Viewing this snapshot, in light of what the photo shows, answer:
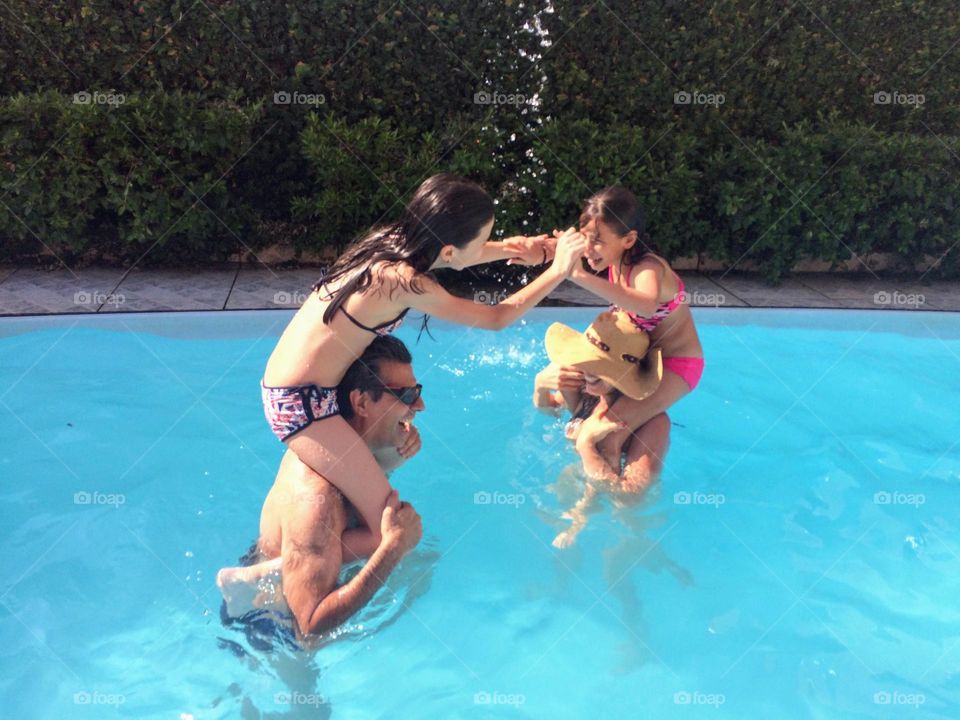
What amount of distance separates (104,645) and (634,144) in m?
5.98

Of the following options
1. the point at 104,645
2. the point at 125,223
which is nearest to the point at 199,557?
the point at 104,645

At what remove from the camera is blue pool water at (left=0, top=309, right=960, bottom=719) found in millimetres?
4438

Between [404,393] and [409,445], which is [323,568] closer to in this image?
[409,445]

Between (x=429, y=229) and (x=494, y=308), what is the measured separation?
1.39 ft

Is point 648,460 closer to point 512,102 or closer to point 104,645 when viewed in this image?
point 104,645

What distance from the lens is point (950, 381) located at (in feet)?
23.9

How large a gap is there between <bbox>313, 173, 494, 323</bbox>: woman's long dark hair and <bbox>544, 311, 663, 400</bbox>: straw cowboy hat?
1.30 metres

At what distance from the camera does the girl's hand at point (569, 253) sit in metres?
3.87

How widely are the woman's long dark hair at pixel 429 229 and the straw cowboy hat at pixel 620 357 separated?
4.27ft

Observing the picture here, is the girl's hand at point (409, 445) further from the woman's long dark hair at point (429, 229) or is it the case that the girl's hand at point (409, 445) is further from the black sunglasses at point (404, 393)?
the woman's long dark hair at point (429, 229)

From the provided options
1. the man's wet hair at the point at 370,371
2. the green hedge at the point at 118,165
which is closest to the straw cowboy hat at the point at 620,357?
the man's wet hair at the point at 370,371

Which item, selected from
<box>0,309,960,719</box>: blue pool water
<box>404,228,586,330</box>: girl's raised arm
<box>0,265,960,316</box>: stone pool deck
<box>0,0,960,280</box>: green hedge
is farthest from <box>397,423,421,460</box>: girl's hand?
<box>0,0,960,280</box>: green hedge

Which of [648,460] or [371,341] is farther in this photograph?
[648,460]

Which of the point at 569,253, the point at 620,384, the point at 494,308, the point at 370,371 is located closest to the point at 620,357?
the point at 620,384
